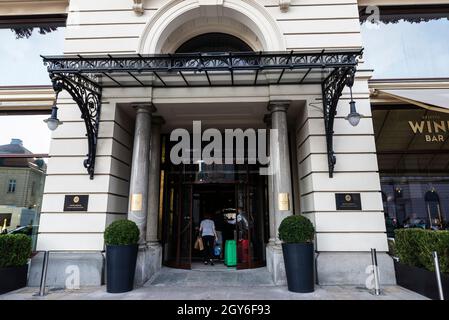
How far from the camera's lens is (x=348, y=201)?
26.9ft

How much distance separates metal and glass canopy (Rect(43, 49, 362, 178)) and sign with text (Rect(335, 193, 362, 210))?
75 centimetres

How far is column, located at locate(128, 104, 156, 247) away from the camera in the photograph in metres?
8.29

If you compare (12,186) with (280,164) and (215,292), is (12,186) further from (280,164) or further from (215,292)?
(280,164)

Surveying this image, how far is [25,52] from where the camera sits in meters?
11.3

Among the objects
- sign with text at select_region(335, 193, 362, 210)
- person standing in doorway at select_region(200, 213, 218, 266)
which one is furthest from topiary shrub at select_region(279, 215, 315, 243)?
person standing in doorway at select_region(200, 213, 218, 266)

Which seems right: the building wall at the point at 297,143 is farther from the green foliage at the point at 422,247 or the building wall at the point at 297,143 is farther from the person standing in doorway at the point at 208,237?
the person standing in doorway at the point at 208,237

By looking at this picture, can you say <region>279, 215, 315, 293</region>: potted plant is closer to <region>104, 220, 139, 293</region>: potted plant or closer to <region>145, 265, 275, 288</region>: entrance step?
<region>145, 265, 275, 288</region>: entrance step

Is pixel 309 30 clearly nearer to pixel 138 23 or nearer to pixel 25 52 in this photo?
pixel 138 23

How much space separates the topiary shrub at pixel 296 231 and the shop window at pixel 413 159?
432 cm

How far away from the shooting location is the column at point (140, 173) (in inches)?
326

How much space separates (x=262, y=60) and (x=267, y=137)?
11.6 ft

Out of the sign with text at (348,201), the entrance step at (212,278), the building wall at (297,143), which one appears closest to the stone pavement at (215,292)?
the entrance step at (212,278)
